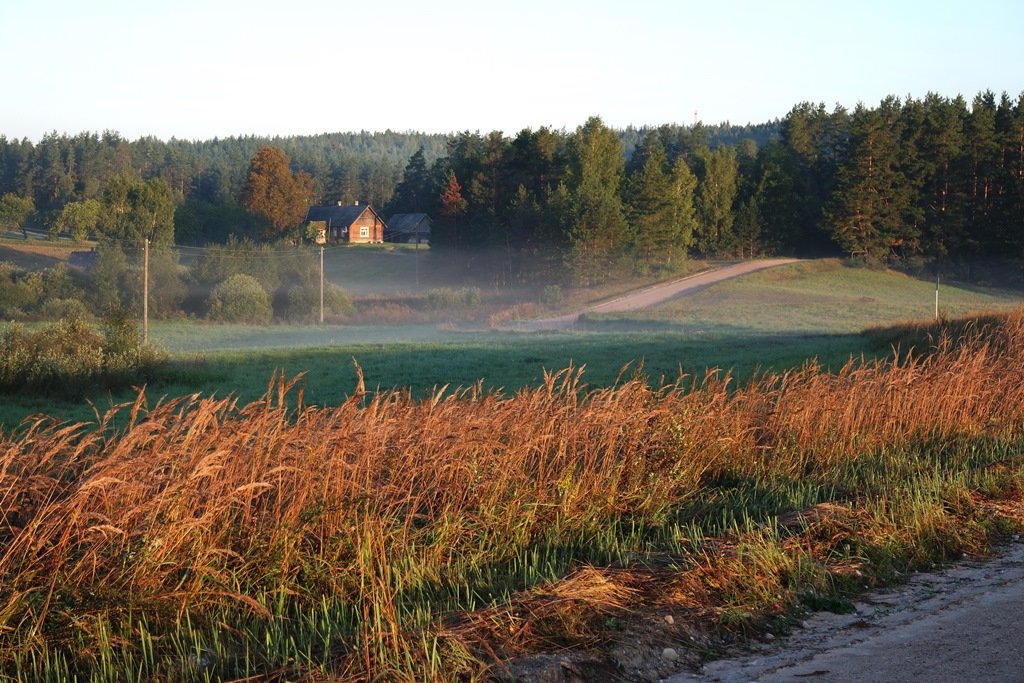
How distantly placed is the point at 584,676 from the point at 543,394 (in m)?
4.68

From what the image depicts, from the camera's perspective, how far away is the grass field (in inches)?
1206

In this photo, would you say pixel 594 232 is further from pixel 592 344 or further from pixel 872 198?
pixel 592 344

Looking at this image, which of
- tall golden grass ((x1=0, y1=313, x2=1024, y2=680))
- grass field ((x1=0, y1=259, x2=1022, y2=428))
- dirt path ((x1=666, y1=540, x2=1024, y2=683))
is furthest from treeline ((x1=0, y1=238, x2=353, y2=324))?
dirt path ((x1=666, y1=540, x2=1024, y2=683))

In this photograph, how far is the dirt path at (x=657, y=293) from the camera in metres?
60.3

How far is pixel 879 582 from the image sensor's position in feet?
23.3

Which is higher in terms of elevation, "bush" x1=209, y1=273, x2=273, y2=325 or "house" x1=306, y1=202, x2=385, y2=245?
"house" x1=306, y1=202, x2=385, y2=245

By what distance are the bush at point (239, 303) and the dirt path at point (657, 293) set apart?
18.8m

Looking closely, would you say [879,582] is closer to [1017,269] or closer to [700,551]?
[700,551]

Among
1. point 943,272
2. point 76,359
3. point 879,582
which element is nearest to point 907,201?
point 943,272

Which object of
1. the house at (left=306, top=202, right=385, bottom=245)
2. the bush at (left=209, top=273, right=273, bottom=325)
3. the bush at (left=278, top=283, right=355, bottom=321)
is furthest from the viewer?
the house at (left=306, top=202, right=385, bottom=245)

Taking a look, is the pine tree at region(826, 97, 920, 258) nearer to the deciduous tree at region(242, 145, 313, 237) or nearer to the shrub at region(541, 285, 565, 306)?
the shrub at region(541, 285, 565, 306)

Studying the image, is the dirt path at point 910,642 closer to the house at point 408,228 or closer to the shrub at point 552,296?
the shrub at point 552,296

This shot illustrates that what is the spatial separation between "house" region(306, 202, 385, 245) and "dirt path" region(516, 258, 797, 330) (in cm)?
6142

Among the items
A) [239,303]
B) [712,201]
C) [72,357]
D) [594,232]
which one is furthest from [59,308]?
[712,201]
